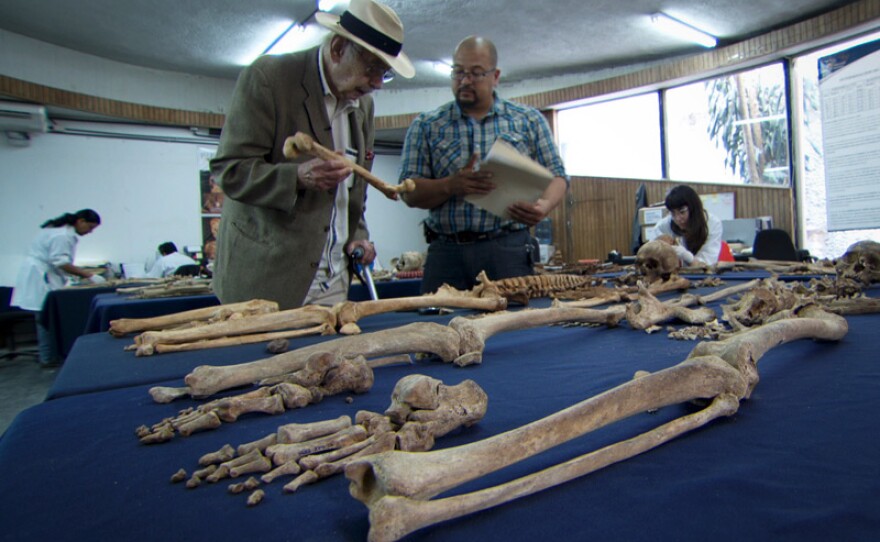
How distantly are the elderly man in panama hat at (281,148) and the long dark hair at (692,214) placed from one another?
9.67 feet

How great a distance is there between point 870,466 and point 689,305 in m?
1.59

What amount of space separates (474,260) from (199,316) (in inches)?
56.6

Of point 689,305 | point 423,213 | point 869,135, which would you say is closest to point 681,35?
point 869,135

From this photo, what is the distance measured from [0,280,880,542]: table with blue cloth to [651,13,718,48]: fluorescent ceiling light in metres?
9.00

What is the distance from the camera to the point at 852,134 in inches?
308

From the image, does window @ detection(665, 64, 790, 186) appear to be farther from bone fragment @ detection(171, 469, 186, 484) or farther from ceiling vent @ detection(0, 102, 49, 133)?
ceiling vent @ detection(0, 102, 49, 133)

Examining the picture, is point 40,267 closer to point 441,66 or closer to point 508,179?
Answer: point 508,179

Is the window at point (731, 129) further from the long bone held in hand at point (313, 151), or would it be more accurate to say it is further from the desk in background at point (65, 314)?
the desk in background at point (65, 314)

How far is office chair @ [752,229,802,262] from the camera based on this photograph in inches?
243

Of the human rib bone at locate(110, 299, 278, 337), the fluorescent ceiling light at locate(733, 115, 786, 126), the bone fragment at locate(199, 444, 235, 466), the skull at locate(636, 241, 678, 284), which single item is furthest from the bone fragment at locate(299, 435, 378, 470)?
the fluorescent ceiling light at locate(733, 115, 786, 126)

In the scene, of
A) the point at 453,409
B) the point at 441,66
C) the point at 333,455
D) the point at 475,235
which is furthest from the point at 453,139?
the point at 441,66

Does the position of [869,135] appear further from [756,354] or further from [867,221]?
[756,354]

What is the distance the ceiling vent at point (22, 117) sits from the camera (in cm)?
919

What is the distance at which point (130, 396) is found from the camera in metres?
1.24
